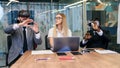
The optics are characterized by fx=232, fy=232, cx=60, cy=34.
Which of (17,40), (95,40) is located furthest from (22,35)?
(95,40)

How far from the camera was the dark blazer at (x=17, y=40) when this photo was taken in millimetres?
3742

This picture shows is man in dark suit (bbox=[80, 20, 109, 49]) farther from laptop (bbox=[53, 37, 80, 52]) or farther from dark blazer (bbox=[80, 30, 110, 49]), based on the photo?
laptop (bbox=[53, 37, 80, 52])

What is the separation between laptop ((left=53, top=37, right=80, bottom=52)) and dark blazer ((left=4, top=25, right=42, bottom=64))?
0.67 m

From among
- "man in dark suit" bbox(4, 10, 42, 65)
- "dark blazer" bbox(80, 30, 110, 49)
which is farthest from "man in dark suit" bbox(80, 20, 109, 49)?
"man in dark suit" bbox(4, 10, 42, 65)

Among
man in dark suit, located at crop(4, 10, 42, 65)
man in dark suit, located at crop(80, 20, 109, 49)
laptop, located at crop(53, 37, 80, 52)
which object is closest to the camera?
laptop, located at crop(53, 37, 80, 52)

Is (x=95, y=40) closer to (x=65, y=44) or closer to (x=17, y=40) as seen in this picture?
(x=65, y=44)

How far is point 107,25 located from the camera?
19.0 feet

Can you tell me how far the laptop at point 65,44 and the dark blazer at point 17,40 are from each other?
668mm

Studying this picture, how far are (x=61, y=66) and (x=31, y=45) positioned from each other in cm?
173

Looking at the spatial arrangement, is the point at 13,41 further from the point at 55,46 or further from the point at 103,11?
the point at 103,11

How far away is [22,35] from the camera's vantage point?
3861mm

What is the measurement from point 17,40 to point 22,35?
0.12 meters

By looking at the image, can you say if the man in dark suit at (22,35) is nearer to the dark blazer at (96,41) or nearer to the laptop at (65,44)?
the laptop at (65,44)

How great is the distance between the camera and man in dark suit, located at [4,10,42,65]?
3.72 meters
